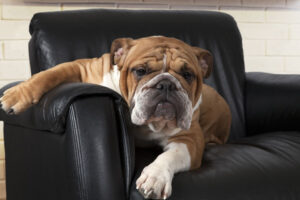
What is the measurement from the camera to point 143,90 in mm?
1521

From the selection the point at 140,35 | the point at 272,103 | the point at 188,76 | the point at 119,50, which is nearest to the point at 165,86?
the point at 188,76

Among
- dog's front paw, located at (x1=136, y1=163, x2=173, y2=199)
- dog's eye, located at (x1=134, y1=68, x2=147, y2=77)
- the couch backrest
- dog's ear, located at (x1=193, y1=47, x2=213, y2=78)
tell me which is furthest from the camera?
the couch backrest

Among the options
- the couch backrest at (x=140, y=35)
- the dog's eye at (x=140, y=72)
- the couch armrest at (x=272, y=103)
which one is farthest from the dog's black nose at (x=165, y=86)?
the couch armrest at (x=272, y=103)

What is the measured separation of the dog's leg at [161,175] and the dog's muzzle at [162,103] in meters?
0.13

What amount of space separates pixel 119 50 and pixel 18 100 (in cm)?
42

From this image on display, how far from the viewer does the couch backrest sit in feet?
6.75

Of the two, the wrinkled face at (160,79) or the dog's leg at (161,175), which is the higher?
the wrinkled face at (160,79)

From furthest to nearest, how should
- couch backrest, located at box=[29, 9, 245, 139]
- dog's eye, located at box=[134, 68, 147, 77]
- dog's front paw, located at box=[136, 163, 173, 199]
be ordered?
couch backrest, located at box=[29, 9, 245, 139] → dog's eye, located at box=[134, 68, 147, 77] → dog's front paw, located at box=[136, 163, 173, 199]

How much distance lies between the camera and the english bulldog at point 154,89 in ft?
4.75

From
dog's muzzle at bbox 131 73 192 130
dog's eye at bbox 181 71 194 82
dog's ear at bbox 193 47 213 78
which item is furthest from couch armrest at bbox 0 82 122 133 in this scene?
dog's ear at bbox 193 47 213 78

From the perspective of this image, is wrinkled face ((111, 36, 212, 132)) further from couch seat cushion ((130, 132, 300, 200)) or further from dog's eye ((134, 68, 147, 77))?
couch seat cushion ((130, 132, 300, 200))

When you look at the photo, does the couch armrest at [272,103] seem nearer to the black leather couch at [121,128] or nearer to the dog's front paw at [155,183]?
the black leather couch at [121,128]

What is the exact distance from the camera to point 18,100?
145cm

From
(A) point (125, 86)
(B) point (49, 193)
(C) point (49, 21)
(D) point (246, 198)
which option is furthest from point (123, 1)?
(D) point (246, 198)
